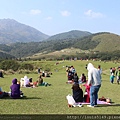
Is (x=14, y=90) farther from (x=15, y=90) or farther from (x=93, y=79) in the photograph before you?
(x=93, y=79)

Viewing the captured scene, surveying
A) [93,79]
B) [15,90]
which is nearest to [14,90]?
[15,90]

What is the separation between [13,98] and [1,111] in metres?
4.22

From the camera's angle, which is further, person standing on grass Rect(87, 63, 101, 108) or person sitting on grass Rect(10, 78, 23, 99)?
person sitting on grass Rect(10, 78, 23, 99)

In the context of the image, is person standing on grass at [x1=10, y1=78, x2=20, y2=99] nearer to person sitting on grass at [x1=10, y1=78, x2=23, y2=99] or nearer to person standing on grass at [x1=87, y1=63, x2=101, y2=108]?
person sitting on grass at [x1=10, y1=78, x2=23, y2=99]

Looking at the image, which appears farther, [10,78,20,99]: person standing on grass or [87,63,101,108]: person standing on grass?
[10,78,20,99]: person standing on grass

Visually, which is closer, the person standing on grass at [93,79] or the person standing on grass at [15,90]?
the person standing on grass at [93,79]

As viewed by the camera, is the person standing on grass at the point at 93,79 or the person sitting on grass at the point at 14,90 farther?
the person sitting on grass at the point at 14,90

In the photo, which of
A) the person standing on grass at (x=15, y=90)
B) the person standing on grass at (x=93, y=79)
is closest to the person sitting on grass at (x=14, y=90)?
the person standing on grass at (x=15, y=90)

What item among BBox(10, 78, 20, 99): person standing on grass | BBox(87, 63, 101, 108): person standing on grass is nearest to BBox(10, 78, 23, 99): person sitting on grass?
BBox(10, 78, 20, 99): person standing on grass

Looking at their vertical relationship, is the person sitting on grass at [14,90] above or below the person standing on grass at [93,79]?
below

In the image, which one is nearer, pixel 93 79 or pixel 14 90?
pixel 93 79

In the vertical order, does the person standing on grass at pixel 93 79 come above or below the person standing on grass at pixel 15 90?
above

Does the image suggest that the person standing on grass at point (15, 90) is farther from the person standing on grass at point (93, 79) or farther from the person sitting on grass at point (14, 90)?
the person standing on grass at point (93, 79)

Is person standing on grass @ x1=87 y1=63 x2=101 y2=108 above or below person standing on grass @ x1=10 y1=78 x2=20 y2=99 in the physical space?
above
